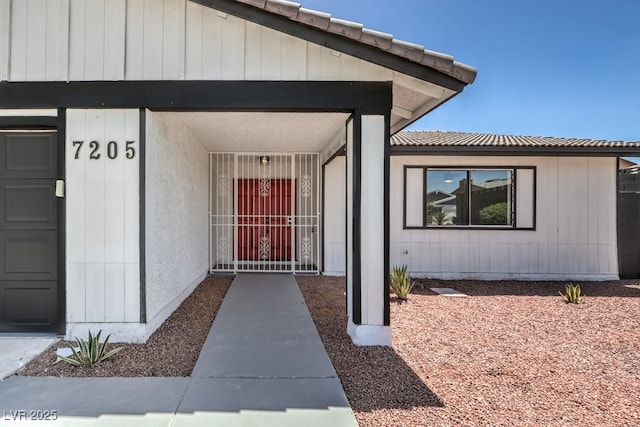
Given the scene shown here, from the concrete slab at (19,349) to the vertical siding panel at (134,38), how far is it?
313 centimetres

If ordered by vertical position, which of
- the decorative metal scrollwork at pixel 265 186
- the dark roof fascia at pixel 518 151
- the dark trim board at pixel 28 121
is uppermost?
the dark roof fascia at pixel 518 151

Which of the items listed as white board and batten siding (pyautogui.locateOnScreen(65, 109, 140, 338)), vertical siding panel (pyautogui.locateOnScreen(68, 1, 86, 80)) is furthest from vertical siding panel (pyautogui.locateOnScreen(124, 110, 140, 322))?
vertical siding panel (pyautogui.locateOnScreen(68, 1, 86, 80))

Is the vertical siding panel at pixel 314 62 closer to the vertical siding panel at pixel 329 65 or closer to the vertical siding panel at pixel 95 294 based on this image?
the vertical siding panel at pixel 329 65

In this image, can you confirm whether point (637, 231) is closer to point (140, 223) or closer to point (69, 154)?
point (140, 223)

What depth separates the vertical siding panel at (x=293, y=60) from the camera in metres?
3.70

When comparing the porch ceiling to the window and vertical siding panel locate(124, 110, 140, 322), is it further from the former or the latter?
the window

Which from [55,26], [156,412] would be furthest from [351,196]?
[55,26]

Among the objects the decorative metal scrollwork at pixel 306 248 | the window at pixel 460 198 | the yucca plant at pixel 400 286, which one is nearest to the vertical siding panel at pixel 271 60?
the yucca plant at pixel 400 286

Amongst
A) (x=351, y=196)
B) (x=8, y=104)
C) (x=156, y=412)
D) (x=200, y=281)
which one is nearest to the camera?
(x=156, y=412)

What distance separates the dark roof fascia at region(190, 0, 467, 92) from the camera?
3.49m

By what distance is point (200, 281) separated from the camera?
21.1ft

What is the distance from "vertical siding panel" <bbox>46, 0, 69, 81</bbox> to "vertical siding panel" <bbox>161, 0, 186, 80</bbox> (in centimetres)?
110

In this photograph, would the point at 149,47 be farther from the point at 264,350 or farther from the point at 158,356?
the point at 264,350

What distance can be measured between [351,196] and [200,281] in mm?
4149
